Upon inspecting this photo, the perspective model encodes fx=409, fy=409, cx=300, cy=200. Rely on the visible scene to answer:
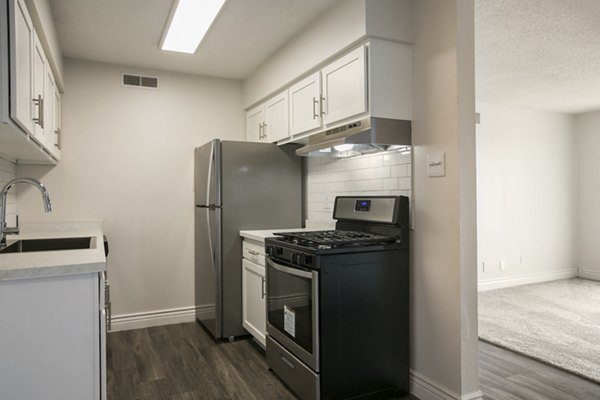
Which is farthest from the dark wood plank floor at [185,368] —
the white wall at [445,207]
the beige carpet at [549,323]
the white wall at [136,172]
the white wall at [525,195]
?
the white wall at [525,195]

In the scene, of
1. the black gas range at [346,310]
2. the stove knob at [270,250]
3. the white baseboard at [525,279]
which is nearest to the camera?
the black gas range at [346,310]

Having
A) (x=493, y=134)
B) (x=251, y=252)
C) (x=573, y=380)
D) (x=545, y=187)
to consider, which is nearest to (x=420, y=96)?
(x=251, y=252)

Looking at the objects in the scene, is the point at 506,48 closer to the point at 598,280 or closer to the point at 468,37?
the point at 468,37

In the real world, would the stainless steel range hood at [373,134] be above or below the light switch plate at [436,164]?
above

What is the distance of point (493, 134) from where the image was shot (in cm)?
528

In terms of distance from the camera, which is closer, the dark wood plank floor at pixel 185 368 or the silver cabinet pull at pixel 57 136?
the dark wood plank floor at pixel 185 368

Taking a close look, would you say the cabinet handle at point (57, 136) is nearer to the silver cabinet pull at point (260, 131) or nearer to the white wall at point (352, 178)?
the silver cabinet pull at point (260, 131)

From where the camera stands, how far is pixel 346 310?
2.25 metres

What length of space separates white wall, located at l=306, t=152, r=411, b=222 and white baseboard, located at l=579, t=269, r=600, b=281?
189 inches

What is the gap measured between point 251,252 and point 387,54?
177 centimetres

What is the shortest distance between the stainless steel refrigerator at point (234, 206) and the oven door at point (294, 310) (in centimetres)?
74

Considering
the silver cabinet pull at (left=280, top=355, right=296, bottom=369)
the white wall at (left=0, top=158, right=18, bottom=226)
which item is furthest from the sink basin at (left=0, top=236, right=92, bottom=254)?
the silver cabinet pull at (left=280, top=355, right=296, bottom=369)

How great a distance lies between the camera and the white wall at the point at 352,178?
264 cm

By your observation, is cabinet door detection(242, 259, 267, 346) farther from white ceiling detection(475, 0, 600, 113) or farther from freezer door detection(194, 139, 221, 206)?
white ceiling detection(475, 0, 600, 113)
